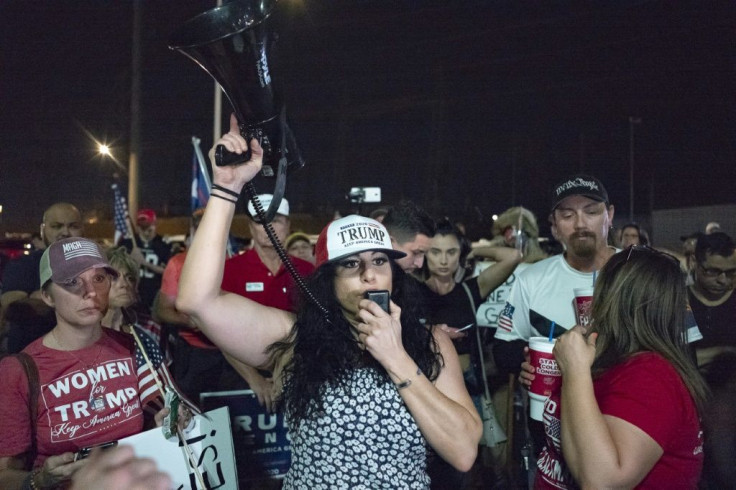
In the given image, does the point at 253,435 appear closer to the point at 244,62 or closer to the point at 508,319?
the point at 508,319

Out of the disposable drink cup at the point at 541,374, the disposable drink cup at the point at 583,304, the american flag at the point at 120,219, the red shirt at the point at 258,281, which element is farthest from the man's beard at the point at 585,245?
the american flag at the point at 120,219

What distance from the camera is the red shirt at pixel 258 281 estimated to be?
5.03 m

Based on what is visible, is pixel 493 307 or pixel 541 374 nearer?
pixel 541 374

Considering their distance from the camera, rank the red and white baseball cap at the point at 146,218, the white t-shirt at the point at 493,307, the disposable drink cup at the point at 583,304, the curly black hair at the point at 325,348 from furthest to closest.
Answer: the red and white baseball cap at the point at 146,218, the white t-shirt at the point at 493,307, the disposable drink cup at the point at 583,304, the curly black hair at the point at 325,348

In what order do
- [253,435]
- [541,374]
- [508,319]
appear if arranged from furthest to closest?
[253,435] < [508,319] < [541,374]

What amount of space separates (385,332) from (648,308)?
1079 mm

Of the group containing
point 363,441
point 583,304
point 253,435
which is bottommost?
point 253,435

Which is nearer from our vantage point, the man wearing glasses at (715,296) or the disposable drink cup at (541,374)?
the disposable drink cup at (541,374)

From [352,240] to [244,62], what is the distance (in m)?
0.83

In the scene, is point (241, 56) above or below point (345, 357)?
above

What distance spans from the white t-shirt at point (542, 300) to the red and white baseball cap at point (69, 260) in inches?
95.7

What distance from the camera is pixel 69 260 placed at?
10.6 feet

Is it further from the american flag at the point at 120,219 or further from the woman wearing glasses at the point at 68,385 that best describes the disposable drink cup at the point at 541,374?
the american flag at the point at 120,219

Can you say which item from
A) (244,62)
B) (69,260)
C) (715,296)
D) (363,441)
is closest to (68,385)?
(69,260)
